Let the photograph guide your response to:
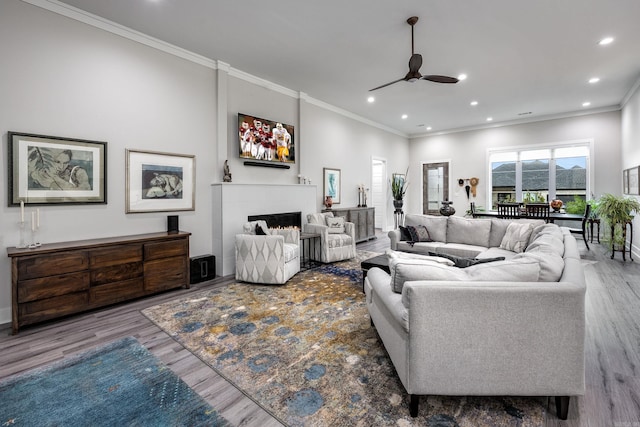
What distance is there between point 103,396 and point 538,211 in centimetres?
694

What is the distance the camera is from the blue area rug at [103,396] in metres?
1.68

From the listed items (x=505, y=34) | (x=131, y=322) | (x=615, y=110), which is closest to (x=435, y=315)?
(x=131, y=322)

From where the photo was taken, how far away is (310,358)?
227 centimetres

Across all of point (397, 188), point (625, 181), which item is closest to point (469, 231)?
point (397, 188)

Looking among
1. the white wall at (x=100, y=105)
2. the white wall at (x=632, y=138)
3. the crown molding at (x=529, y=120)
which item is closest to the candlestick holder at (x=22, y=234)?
the white wall at (x=100, y=105)

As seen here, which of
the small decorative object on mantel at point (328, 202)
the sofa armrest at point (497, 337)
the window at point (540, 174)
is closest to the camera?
the sofa armrest at point (497, 337)

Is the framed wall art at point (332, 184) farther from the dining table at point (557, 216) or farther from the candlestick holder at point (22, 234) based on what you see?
the candlestick holder at point (22, 234)

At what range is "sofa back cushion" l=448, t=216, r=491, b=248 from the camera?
15.1 ft

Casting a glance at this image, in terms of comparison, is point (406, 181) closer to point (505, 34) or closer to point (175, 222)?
point (505, 34)

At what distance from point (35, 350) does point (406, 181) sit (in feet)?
31.2

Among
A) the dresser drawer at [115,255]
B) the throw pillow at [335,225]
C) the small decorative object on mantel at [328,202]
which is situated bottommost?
the dresser drawer at [115,255]

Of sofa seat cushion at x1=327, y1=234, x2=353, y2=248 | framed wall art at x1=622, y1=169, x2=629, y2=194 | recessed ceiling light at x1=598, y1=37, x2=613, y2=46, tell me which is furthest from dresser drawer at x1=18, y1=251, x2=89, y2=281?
framed wall art at x1=622, y1=169, x2=629, y2=194

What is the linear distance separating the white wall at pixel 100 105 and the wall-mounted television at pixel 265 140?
518 millimetres

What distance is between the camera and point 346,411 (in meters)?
1.71
